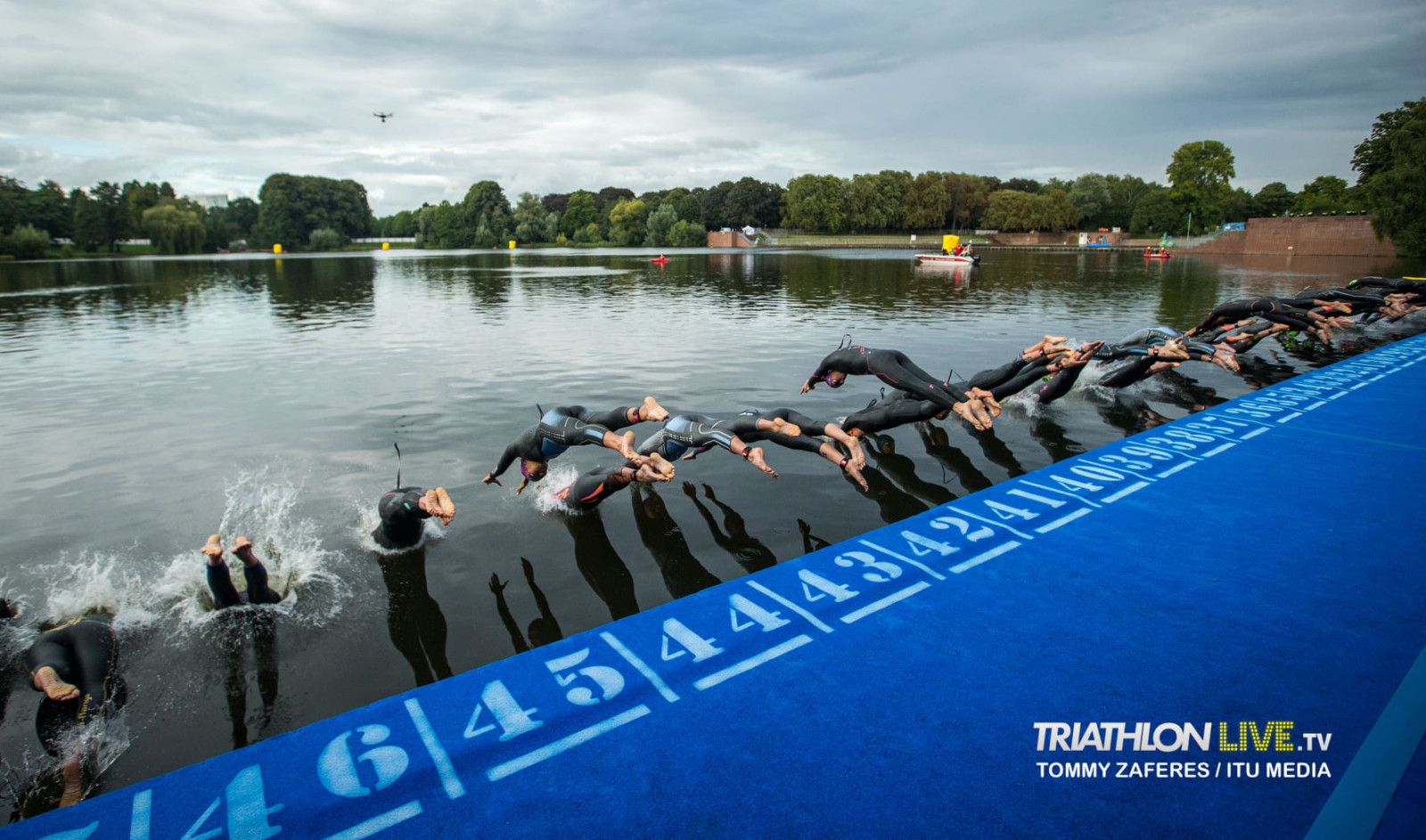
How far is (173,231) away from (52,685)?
139m

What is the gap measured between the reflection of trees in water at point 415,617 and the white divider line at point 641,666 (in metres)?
1.66

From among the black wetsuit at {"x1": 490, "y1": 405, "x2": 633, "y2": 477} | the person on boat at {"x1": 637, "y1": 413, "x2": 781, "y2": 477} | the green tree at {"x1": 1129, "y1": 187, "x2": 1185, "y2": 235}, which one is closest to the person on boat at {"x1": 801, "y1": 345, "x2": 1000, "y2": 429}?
the person on boat at {"x1": 637, "y1": 413, "x2": 781, "y2": 477}

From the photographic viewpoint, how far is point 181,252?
384ft

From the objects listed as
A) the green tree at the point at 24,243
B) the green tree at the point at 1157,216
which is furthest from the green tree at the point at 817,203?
the green tree at the point at 24,243

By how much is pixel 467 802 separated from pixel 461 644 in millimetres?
2775

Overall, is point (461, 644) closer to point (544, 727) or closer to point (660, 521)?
point (544, 727)

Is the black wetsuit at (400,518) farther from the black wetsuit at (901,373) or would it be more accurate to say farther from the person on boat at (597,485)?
the black wetsuit at (901,373)

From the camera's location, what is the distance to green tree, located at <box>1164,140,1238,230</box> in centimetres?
11306

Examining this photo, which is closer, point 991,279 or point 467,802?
point 467,802

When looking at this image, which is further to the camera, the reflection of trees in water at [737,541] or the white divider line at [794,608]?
the reflection of trees in water at [737,541]

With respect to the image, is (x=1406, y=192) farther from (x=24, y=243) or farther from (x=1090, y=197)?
(x=24, y=243)

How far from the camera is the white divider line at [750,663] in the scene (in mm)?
5086

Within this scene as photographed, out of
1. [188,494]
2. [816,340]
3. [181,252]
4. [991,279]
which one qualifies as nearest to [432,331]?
[816,340]

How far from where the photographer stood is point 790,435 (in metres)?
9.08
